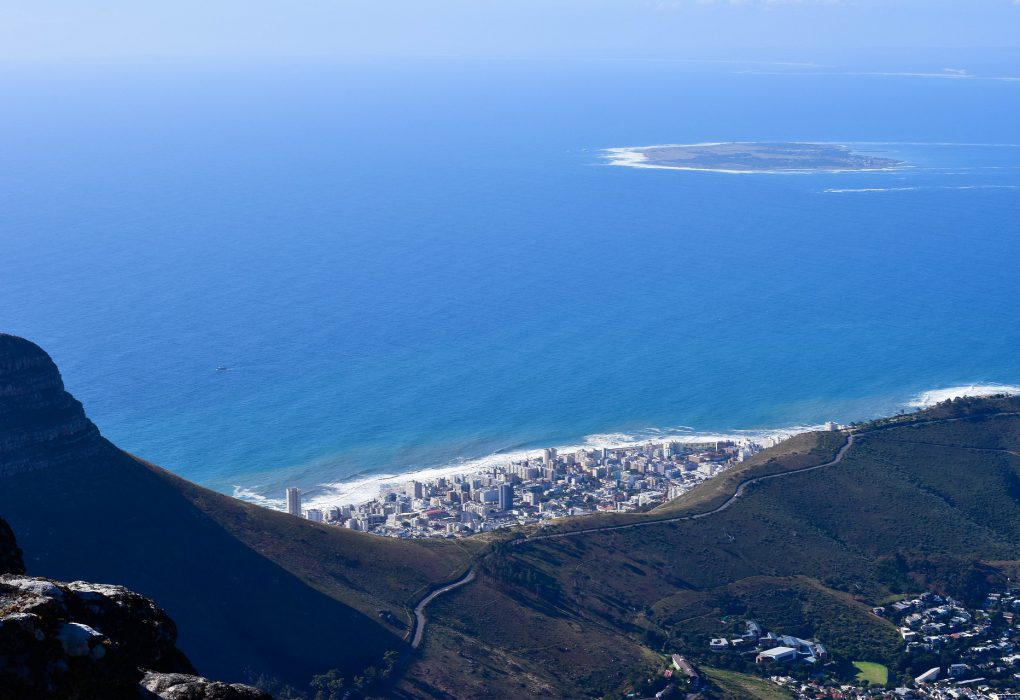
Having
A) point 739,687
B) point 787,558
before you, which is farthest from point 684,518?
point 739,687

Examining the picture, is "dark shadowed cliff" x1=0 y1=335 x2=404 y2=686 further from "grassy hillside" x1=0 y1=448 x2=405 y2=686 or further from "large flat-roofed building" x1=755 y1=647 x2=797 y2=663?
"large flat-roofed building" x1=755 y1=647 x2=797 y2=663

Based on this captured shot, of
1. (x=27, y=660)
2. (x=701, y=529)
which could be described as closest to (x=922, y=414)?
(x=701, y=529)

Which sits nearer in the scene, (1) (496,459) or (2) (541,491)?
(2) (541,491)

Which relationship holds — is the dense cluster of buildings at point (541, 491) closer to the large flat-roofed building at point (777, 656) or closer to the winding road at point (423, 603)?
the winding road at point (423, 603)

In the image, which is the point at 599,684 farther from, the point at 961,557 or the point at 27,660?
the point at 27,660

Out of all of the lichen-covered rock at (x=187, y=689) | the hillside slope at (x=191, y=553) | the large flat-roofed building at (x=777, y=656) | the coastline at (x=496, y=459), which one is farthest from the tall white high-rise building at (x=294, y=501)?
the lichen-covered rock at (x=187, y=689)

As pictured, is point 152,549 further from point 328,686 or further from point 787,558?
point 787,558
